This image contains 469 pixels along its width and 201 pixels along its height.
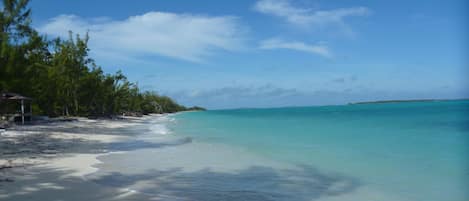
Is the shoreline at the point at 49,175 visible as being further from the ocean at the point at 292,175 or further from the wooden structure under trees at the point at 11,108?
the wooden structure under trees at the point at 11,108

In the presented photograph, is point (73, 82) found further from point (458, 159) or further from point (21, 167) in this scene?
point (458, 159)

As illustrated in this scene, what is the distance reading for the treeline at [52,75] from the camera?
19453 millimetres

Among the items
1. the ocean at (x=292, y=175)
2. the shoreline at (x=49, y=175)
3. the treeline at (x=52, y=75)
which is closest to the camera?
the shoreline at (x=49, y=175)

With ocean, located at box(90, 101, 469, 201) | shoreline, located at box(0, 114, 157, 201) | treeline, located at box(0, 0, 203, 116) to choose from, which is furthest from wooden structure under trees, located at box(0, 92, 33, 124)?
ocean, located at box(90, 101, 469, 201)

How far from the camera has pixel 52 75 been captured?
1362 inches

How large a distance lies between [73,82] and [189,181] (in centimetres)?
3553

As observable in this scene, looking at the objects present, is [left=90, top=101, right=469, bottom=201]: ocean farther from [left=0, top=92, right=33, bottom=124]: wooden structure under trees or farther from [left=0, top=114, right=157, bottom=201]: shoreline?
[left=0, top=92, right=33, bottom=124]: wooden structure under trees

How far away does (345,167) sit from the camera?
363 inches

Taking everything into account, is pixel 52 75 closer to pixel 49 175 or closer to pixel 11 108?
pixel 11 108

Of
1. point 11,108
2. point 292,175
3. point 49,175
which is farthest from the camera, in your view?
point 11,108

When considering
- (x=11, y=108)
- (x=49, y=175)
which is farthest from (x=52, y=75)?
(x=49, y=175)

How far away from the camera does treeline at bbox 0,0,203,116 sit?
766 inches

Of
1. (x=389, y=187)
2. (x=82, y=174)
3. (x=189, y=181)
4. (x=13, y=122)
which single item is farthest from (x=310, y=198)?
(x=13, y=122)

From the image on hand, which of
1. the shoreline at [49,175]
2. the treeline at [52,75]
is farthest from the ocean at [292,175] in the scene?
the treeline at [52,75]
